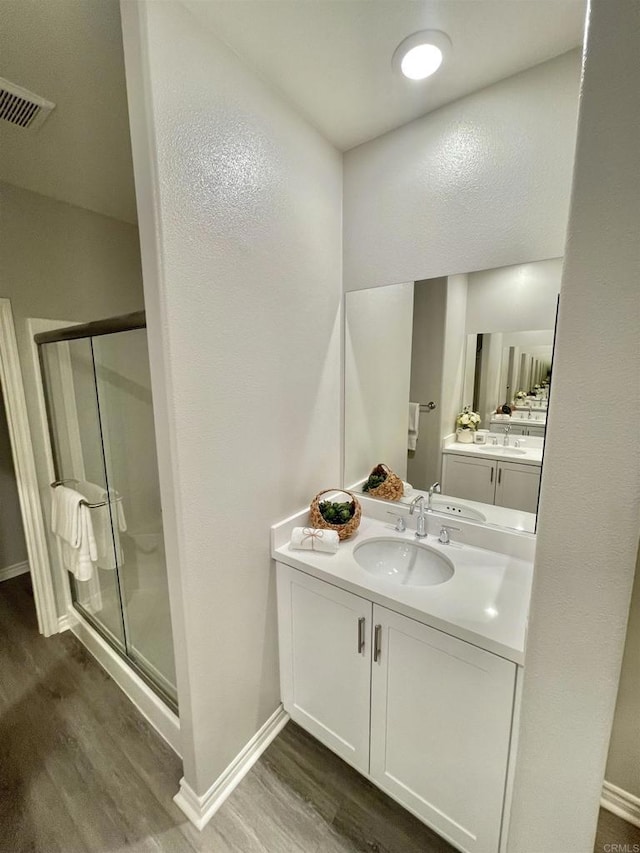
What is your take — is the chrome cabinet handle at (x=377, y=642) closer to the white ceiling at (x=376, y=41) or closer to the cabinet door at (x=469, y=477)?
the cabinet door at (x=469, y=477)

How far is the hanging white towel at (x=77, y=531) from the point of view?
5.89 ft

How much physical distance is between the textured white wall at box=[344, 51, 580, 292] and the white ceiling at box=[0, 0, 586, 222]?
0.07 metres

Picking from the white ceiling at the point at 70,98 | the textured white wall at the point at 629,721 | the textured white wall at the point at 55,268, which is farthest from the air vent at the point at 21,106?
the textured white wall at the point at 629,721

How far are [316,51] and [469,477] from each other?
168 centimetres

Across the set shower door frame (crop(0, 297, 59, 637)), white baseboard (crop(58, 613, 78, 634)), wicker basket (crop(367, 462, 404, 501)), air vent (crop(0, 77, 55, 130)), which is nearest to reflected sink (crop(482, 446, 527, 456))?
wicker basket (crop(367, 462, 404, 501))

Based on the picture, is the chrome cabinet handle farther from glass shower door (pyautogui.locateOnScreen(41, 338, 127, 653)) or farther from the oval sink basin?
glass shower door (pyautogui.locateOnScreen(41, 338, 127, 653))

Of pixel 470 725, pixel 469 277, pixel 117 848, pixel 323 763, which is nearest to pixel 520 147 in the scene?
pixel 469 277

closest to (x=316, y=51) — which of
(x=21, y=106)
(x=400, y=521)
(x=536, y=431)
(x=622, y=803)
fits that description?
(x=21, y=106)

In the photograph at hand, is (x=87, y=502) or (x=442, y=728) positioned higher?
(x=87, y=502)

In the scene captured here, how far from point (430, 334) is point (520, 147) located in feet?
2.33

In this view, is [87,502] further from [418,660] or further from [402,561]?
[418,660]

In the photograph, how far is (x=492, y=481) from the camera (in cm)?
147

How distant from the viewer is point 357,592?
3.90 feet

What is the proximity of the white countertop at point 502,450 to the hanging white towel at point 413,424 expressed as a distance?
0.50 ft
